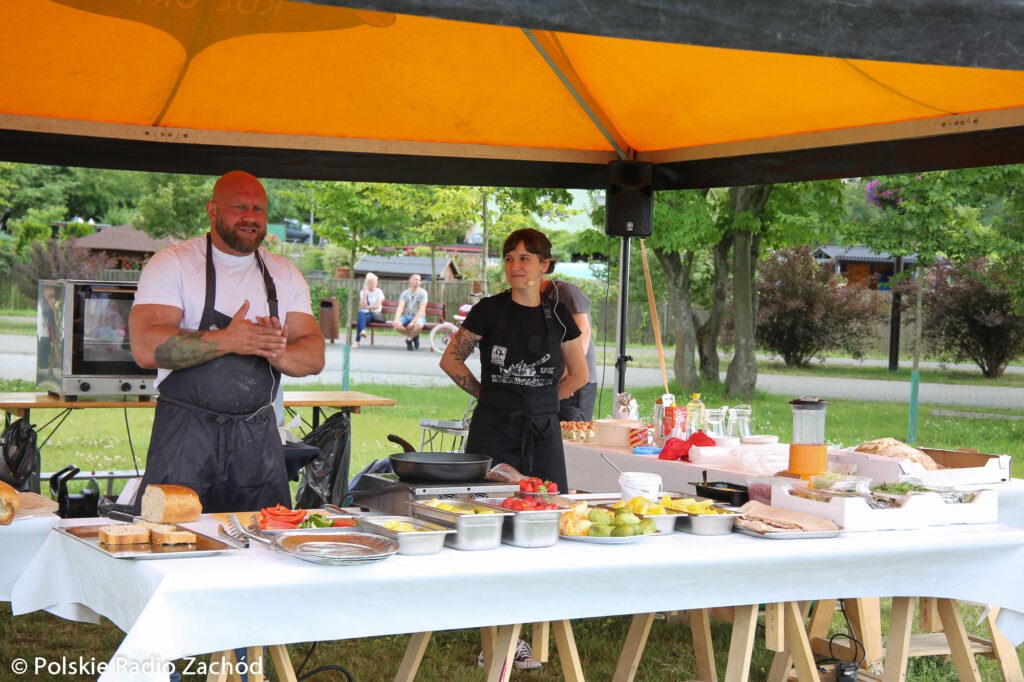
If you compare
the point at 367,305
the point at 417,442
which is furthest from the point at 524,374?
the point at 367,305

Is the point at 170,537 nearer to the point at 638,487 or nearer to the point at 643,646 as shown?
the point at 638,487

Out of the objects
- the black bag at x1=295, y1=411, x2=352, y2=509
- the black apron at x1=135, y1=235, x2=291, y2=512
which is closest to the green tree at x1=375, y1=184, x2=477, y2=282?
the black bag at x1=295, y1=411, x2=352, y2=509

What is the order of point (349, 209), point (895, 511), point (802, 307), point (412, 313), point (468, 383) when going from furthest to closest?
point (412, 313), point (802, 307), point (349, 209), point (468, 383), point (895, 511)

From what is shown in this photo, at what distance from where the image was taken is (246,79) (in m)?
4.44

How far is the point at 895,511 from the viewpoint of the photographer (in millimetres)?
3070

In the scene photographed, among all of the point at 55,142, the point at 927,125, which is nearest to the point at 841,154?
the point at 927,125

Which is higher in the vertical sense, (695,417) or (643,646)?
(695,417)

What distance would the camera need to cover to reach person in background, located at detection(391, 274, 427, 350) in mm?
18844

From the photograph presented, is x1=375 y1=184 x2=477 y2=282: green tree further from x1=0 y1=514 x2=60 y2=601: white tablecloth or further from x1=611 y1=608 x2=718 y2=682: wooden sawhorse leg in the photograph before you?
x1=0 y1=514 x2=60 y2=601: white tablecloth

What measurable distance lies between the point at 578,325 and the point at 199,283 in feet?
6.28

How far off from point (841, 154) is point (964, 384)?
553 inches

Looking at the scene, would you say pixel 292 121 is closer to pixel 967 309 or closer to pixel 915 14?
pixel 915 14

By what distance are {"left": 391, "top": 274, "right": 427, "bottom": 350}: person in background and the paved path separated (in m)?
0.47

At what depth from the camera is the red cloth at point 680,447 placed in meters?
4.50
